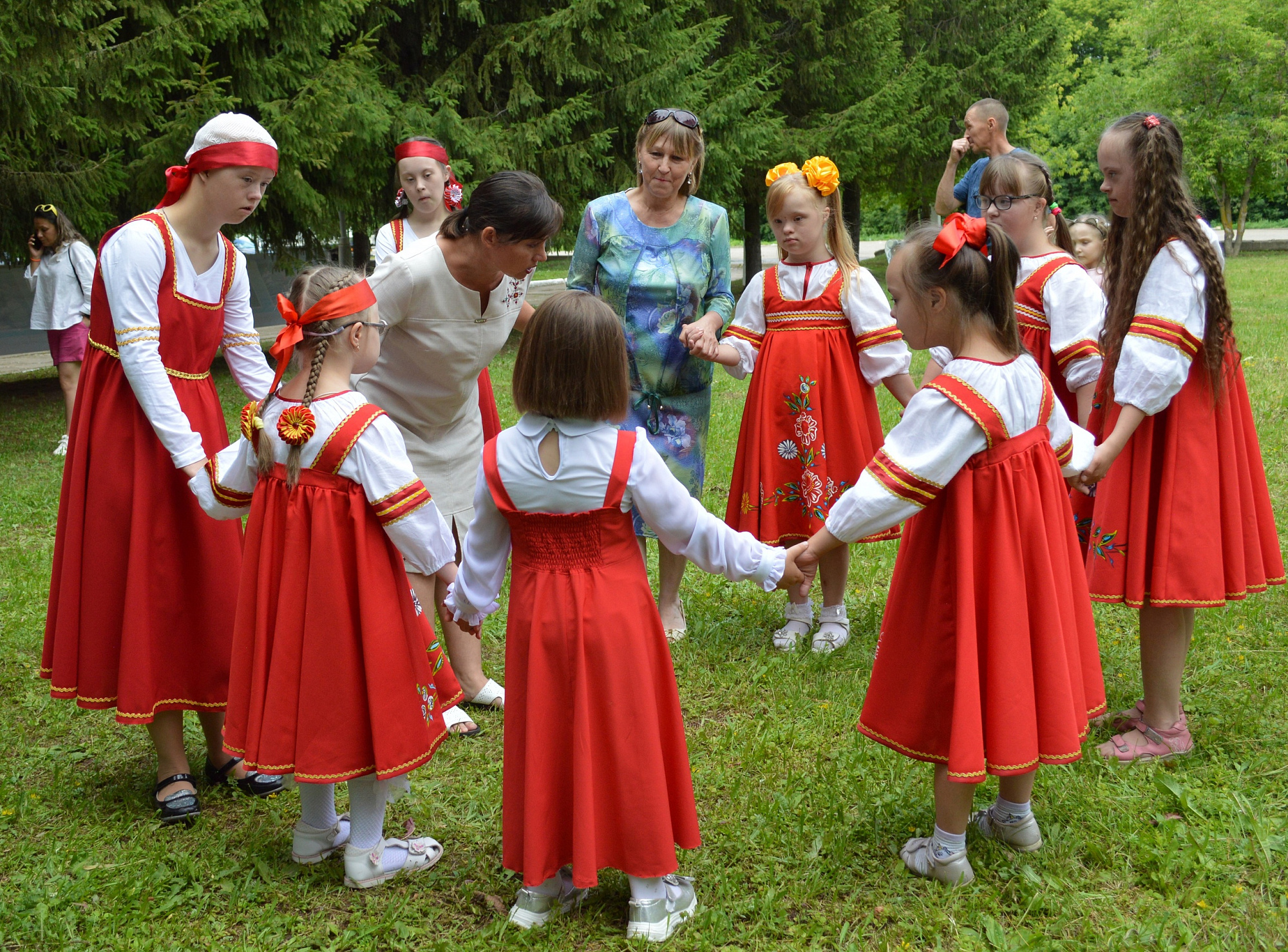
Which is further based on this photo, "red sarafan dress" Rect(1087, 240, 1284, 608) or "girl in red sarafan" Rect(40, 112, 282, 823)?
"red sarafan dress" Rect(1087, 240, 1284, 608)

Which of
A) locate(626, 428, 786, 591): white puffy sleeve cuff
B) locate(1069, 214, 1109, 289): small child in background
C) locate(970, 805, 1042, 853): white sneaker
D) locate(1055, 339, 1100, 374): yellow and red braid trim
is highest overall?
locate(1069, 214, 1109, 289): small child in background

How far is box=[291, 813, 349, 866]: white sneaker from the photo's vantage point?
3.00 meters

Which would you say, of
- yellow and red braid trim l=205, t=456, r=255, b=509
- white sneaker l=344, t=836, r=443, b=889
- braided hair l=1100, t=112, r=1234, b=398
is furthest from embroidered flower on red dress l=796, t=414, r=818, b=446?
yellow and red braid trim l=205, t=456, r=255, b=509

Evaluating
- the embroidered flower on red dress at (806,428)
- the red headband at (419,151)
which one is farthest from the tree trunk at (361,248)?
the embroidered flower on red dress at (806,428)

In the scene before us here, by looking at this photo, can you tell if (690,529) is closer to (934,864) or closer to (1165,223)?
(934,864)

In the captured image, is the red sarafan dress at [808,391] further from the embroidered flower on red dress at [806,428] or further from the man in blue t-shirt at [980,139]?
the man in blue t-shirt at [980,139]

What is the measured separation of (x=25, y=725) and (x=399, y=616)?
7.08 ft

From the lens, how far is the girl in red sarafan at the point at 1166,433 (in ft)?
10.3

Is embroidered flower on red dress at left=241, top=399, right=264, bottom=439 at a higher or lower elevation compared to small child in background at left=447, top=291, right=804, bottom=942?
higher

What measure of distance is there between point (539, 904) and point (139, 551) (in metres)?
1.56

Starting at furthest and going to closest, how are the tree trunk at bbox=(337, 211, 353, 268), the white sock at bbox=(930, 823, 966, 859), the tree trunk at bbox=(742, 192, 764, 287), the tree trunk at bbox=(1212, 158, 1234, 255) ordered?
the tree trunk at bbox=(1212, 158, 1234, 255) → the tree trunk at bbox=(742, 192, 764, 287) → the tree trunk at bbox=(337, 211, 353, 268) → the white sock at bbox=(930, 823, 966, 859)

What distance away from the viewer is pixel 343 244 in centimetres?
1712

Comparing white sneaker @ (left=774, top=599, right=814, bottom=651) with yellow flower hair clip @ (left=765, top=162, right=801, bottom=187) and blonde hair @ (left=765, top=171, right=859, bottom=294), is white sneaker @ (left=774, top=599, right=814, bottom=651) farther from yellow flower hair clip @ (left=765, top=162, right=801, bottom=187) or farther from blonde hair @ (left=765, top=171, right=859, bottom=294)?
yellow flower hair clip @ (left=765, top=162, right=801, bottom=187)

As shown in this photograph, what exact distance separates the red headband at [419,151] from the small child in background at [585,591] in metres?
2.87
